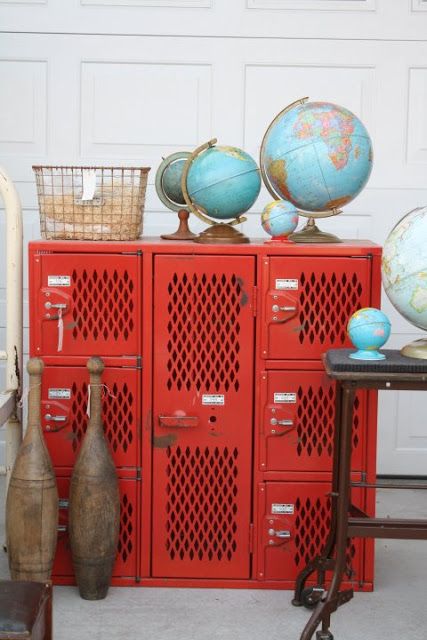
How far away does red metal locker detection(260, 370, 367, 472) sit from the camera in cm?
361

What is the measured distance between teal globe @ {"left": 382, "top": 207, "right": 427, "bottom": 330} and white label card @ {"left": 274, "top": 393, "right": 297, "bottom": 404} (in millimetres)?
553

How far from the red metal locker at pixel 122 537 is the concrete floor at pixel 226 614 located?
0.06 m

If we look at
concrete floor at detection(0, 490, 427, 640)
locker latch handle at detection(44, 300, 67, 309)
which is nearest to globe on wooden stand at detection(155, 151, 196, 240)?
locker latch handle at detection(44, 300, 67, 309)

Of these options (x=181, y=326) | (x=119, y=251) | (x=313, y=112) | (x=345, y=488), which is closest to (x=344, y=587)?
(x=345, y=488)

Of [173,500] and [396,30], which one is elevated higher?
[396,30]

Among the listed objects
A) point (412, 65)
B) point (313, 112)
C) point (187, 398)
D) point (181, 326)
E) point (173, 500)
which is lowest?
point (173, 500)

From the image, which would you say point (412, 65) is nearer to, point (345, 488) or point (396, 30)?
point (396, 30)

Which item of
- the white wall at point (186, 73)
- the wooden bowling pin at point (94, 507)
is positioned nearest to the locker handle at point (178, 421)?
the wooden bowling pin at point (94, 507)

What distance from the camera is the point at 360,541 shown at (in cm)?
367

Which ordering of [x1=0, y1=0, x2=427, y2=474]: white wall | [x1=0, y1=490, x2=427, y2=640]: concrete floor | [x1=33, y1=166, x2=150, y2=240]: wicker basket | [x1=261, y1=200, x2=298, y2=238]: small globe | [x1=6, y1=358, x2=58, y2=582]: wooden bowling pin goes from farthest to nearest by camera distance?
[x1=0, y1=0, x2=427, y2=474]: white wall < [x1=33, y1=166, x2=150, y2=240]: wicker basket < [x1=261, y1=200, x2=298, y2=238]: small globe < [x1=6, y1=358, x2=58, y2=582]: wooden bowling pin < [x1=0, y1=490, x2=427, y2=640]: concrete floor

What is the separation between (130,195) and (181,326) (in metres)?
0.50

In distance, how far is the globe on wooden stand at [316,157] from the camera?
3.57m

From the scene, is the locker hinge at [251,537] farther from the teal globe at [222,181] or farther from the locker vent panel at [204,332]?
the teal globe at [222,181]

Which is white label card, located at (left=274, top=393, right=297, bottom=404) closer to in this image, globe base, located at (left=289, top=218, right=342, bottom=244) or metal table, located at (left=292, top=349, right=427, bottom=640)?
metal table, located at (left=292, top=349, right=427, bottom=640)
